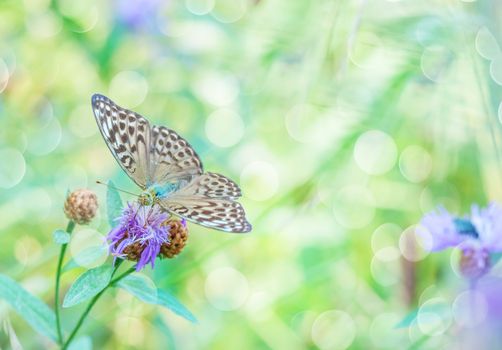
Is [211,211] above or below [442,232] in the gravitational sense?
above

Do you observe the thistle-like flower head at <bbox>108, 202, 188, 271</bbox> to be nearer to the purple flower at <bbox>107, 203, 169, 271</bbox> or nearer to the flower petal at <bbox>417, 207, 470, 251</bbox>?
the purple flower at <bbox>107, 203, 169, 271</bbox>

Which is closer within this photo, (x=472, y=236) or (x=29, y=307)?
(x=29, y=307)

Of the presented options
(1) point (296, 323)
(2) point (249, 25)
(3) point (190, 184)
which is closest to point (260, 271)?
(1) point (296, 323)

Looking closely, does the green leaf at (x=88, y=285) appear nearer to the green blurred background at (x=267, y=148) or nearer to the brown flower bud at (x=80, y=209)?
the brown flower bud at (x=80, y=209)

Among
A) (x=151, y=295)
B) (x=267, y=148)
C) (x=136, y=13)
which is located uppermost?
(x=151, y=295)

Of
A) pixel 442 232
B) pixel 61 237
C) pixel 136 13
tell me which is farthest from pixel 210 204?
pixel 136 13

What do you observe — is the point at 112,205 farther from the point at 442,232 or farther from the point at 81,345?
the point at 442,232

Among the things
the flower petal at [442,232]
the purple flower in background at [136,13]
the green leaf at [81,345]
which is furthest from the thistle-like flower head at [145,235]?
the purple flower in background at [136,13]

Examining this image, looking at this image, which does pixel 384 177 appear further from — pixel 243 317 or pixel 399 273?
pixel 243 317
